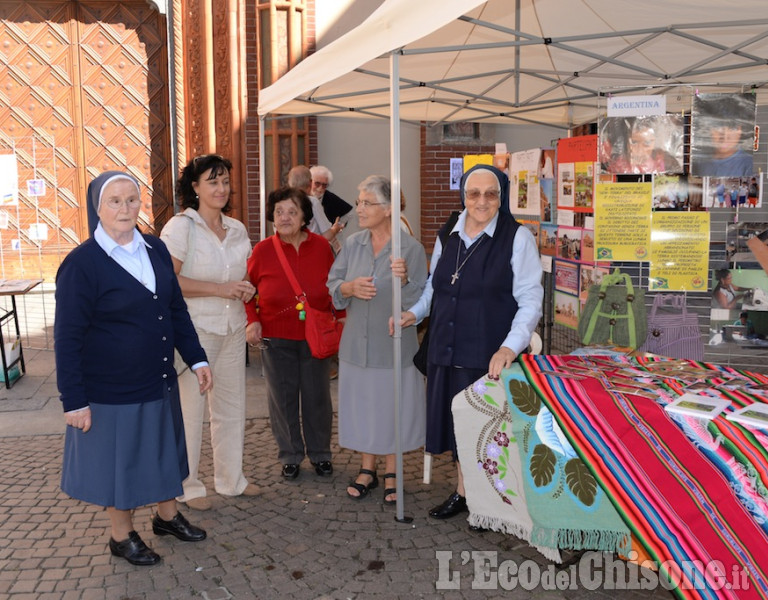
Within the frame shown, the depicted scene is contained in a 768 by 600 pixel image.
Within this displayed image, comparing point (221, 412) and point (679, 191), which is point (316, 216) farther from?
point (679, 191)

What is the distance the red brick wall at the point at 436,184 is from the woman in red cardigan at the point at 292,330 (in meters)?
4.93

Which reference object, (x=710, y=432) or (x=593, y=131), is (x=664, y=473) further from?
(x=593, y=131)

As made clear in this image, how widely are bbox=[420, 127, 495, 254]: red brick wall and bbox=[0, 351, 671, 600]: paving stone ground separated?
16.3ft

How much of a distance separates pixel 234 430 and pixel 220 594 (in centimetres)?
119

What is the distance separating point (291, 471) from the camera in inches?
191

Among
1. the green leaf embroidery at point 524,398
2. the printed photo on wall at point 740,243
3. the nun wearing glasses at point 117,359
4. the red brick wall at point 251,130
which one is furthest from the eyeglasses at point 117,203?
the red brick wall at point 251,130

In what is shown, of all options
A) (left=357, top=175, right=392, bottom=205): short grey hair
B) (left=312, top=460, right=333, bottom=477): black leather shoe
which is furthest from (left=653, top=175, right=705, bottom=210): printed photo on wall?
(left=312, top=460, right=333, bottom=477): black leather shoe

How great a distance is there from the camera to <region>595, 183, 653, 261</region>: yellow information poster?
4672mm

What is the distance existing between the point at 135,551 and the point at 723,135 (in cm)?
389

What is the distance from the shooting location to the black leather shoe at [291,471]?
482 centimetres

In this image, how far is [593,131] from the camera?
6.12 metres

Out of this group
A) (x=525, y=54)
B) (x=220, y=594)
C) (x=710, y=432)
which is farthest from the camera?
(x=525, y=54)

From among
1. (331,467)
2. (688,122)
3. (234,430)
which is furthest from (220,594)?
(688,122)

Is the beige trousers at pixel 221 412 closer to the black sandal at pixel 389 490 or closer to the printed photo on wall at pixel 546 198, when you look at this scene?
the black sandal at pixel 389 490
